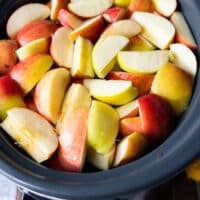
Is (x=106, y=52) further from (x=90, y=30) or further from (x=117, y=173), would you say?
(x=117, y=173)

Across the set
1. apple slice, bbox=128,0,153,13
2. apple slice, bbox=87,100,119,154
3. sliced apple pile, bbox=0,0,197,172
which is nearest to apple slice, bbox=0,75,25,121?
sliced apple pile, bbox=0,0,197,172

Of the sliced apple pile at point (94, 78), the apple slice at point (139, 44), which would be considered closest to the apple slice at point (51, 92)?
the sliced apple pile at point (94, 78)

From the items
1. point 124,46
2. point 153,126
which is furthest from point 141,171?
point 124,46

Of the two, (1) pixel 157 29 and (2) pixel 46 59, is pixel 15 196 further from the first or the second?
(1) pixel 157 29

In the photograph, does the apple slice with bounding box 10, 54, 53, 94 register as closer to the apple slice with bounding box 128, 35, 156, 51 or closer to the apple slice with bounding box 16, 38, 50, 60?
the apple slice with bounding box 16, 38, 50, 60

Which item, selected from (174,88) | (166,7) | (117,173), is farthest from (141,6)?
(117,173)

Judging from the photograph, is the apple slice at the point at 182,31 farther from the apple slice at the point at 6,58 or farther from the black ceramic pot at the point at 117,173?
the apple slice at the point at 6,58
